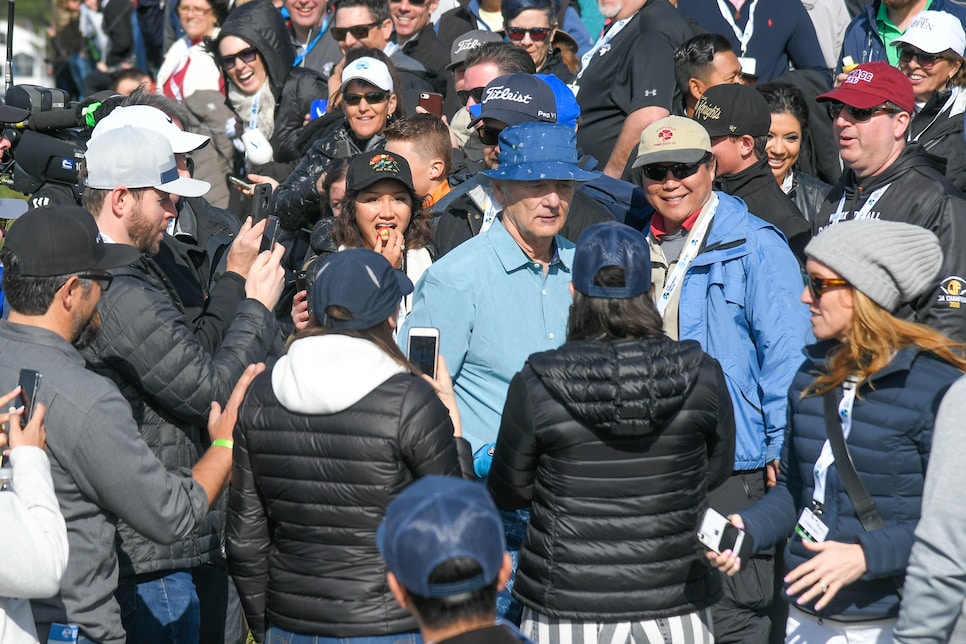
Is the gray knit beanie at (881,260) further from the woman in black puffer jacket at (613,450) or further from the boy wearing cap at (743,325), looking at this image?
the boy wearing cap at (743,325)

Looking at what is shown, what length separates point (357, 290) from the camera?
3377 millimetres

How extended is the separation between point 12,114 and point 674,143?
2.75 m

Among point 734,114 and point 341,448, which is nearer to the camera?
point 341,448

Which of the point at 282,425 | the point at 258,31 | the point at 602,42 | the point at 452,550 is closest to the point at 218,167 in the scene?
the point at 258,31

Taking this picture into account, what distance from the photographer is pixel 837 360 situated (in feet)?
11.4

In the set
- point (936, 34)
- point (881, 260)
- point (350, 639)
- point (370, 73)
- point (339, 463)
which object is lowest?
point (350, 639)

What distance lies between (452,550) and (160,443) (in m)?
2.24

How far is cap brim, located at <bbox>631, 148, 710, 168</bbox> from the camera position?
478 cm

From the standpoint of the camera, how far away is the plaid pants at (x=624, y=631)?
135 inches

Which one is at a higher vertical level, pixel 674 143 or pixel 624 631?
pixel 674 143

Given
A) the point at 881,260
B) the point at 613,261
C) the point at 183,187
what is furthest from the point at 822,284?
the point at 183,187

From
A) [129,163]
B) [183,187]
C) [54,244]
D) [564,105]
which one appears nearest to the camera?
[54,244]

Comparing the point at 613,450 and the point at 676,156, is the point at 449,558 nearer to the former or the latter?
the point at 613,450

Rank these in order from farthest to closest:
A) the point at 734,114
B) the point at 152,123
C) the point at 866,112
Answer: the point at 734,114 < the point at 866,112 < the point at 152,123
